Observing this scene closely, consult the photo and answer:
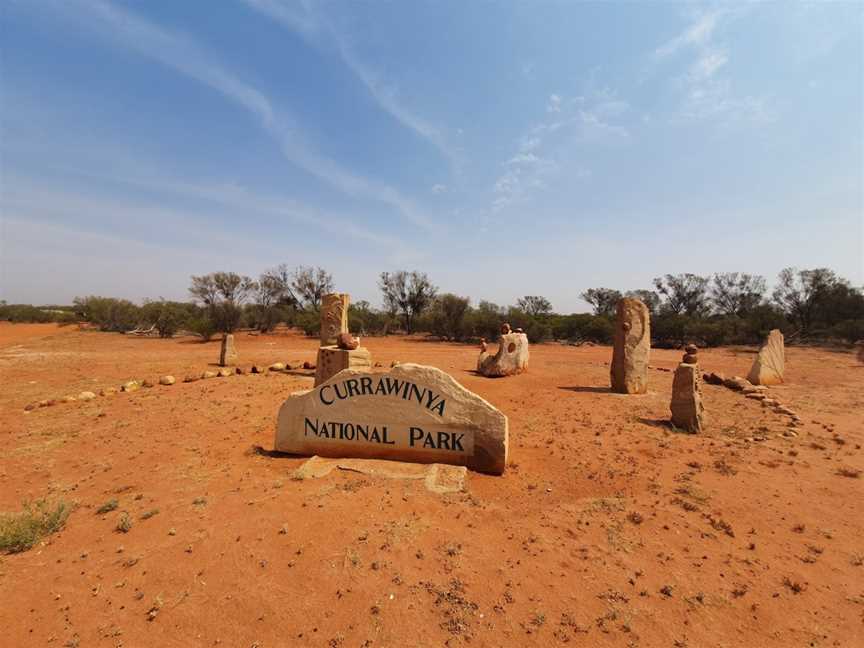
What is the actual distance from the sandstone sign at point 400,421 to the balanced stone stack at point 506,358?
23.3 ft

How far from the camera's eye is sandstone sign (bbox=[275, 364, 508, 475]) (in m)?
4.73

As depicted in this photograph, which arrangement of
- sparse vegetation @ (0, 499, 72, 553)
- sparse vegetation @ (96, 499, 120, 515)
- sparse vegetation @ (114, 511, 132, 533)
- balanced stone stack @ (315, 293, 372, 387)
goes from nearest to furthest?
1. sparse vegetation @ (0, 499, 72, 553)
2. sparse vegetation @ (114, 511, 132, 533)
3. sparse vegetation @ (96, 499, 120, 515)
4. balanced stone stack @ (315, 293, 372, 387)

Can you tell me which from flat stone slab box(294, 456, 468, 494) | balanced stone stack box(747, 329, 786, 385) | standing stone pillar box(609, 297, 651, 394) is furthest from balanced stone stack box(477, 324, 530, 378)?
flat stone slab box(294, 456, 468, 494)

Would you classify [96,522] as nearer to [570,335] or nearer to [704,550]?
[704,550]

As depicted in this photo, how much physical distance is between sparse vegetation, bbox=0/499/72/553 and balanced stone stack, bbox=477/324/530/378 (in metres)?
9.57

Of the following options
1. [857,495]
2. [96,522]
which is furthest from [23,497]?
[857,495]

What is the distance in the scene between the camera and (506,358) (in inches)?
465

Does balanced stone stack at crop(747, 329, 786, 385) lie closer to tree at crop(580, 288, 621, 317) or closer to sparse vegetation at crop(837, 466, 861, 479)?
sparse vegetation at crop(837, 466, 861, 479)

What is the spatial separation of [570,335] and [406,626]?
27.2m

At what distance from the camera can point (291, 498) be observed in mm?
3934

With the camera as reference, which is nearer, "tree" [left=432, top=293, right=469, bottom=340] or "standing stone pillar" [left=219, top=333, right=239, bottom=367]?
"standing stone pillar" [left=219, top=333, right=239, bottom=367]

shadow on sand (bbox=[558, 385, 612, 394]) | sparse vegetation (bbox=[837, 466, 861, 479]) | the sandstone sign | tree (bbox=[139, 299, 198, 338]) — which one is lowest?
sparse vegetation (bbox=[837, 466, 861, 479])

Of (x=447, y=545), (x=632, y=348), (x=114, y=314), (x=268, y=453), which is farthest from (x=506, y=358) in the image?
(x=114, y=314)

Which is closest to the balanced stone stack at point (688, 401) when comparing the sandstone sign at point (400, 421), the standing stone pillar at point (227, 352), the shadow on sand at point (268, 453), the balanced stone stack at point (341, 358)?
the sandstone sign at point (400, 421)
